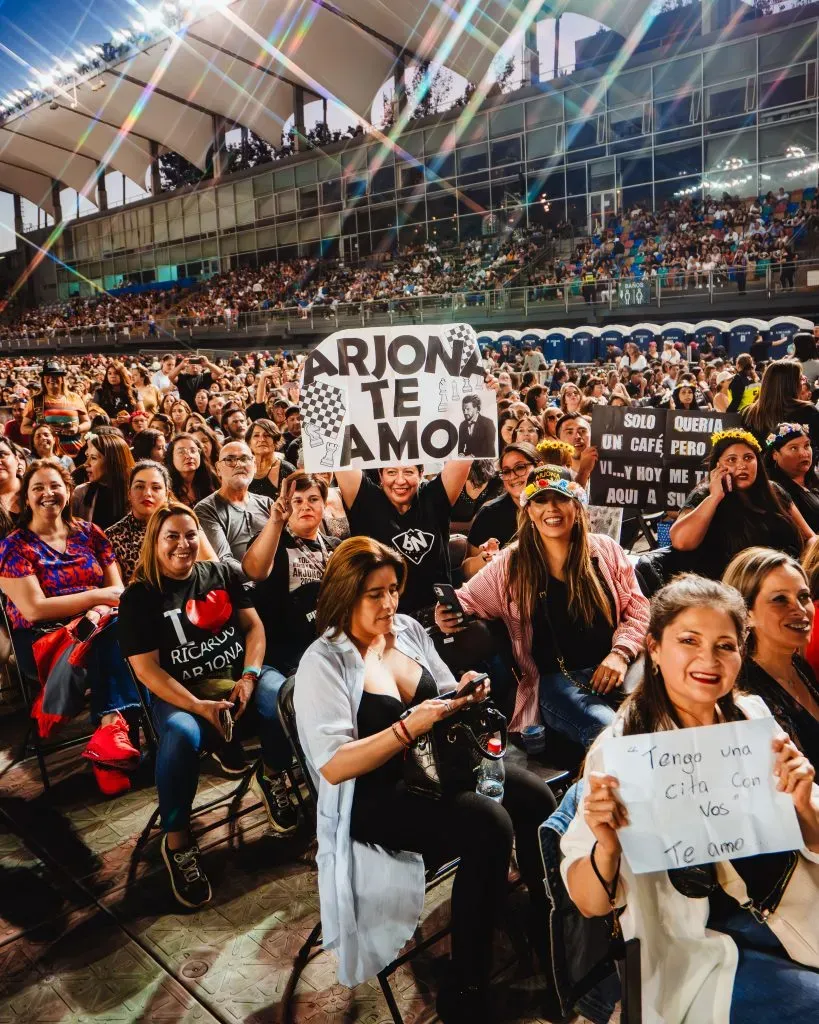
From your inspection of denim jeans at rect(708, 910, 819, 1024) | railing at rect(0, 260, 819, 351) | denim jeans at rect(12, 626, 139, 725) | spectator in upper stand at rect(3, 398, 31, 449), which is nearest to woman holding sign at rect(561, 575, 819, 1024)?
denim jeans at rect(708, 910, 819, 1024)

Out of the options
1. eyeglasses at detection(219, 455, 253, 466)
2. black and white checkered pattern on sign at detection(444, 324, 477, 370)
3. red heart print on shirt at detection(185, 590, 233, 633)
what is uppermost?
black and white checkered pattern on sign at detection(444, 324, 477, 370)

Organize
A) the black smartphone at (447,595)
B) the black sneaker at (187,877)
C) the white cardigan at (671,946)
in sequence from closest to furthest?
the white cardigan at (671,946), the black sneaker at (187,877), the black smartphone at (447,595)

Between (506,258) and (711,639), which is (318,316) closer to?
(506,258)

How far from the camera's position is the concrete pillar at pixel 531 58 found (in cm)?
2931

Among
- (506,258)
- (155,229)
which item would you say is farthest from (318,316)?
(155,229)

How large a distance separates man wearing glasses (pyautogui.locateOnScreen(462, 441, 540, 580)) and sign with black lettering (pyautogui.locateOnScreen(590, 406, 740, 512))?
4.81 ft

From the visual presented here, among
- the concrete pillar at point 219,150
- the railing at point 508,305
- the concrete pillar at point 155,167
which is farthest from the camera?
the concrete pillar at point 155,167

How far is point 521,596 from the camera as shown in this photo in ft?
11.4

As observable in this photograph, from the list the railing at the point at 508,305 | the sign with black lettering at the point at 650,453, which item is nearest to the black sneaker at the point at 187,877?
the sign with black lettering at the point at 650,453

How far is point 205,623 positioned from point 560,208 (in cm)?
2864

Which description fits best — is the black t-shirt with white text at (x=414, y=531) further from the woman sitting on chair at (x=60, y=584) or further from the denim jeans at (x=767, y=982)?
the denim jeans at (x=767, y=982)

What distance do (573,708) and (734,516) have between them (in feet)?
5.49

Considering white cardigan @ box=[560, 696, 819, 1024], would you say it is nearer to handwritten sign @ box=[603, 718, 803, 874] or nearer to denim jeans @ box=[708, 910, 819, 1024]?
denim jeans @ box=[708, 910, 819, 1024]

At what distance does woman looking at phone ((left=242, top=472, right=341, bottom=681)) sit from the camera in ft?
13.2
